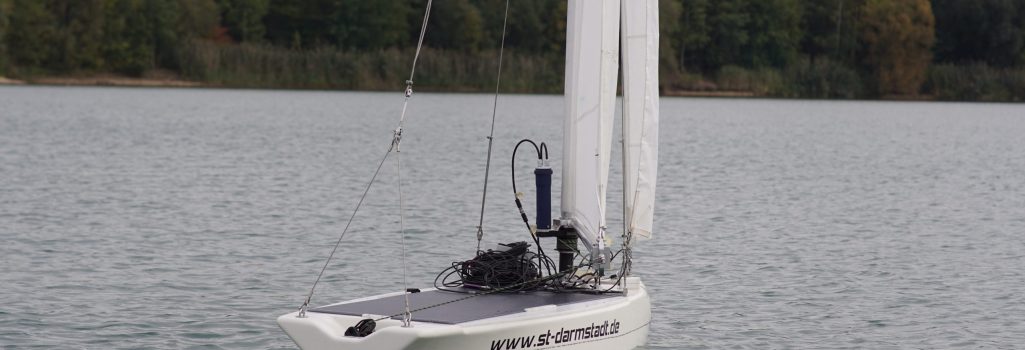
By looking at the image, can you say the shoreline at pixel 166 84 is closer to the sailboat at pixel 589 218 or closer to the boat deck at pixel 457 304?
the sailboat at pixel 589 218

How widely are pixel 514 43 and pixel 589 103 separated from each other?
9336 cm

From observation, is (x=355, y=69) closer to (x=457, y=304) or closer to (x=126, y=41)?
(x=126, y=41)

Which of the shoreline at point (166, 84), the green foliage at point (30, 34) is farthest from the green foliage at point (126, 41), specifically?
the green foliage at point (30, 34)

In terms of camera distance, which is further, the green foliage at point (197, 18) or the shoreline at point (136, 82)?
the shoreline at point (136, 82)

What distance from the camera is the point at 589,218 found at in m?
14.2

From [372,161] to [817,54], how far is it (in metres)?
76.5

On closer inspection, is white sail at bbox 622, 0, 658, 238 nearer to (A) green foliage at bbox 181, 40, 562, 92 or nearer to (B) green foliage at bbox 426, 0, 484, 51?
(A) green foliage at bbox 181, 40, 562, 92

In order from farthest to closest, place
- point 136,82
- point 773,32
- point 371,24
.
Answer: point 773,32 < point 371,24 < point 136,82

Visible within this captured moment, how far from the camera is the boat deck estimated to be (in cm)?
1220

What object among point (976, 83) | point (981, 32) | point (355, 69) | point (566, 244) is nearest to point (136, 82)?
point (355, 69)

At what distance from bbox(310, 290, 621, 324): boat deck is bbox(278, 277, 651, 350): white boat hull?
170 millimetres

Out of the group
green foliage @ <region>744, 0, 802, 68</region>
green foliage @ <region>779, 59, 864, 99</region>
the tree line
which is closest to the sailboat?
the tree line

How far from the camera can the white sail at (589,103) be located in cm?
1395

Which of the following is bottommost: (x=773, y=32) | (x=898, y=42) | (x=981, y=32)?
(x=898, y=42)
